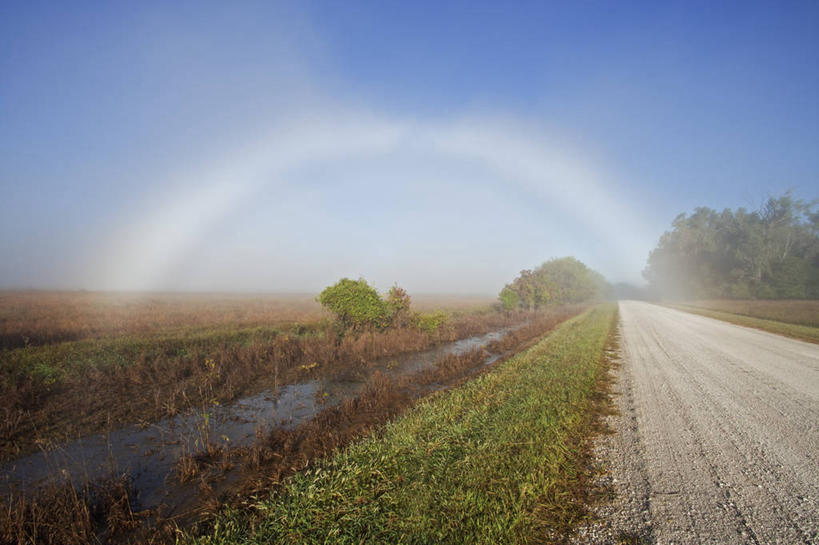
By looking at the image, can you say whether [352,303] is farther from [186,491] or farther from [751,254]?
[751,254]

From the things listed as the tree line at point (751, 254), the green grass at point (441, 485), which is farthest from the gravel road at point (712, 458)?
the tree line at point (751, 254)

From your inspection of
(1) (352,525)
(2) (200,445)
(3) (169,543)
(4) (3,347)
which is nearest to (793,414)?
(1) (352,525)

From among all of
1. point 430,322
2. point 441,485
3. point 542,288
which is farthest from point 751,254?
point 441,485

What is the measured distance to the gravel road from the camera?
3.04 metres

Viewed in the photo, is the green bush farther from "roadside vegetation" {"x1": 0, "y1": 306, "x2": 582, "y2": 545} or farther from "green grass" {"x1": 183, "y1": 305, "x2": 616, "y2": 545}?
"green grass" {"x1": 183, "y1": 305, "x2": 616, "y2": 545}

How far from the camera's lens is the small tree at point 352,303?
53.6 feet

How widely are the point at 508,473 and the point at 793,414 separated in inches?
266

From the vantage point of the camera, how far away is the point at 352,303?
16375mm

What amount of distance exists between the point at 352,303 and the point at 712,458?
46.7 feet

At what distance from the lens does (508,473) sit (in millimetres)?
3934

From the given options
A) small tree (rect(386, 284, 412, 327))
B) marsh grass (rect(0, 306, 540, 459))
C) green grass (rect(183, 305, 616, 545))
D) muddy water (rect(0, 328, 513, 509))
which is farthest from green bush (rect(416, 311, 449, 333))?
green grass (rect(183, 305, 616, 545))

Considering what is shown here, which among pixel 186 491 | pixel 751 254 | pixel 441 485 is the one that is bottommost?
pixel 186 491

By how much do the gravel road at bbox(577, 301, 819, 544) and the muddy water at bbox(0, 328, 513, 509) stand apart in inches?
242

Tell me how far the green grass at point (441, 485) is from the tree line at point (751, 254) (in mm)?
74944
